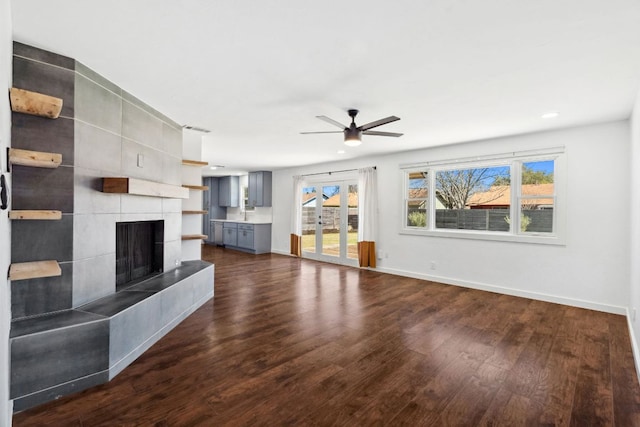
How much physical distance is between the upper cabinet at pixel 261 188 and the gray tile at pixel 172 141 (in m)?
4.63

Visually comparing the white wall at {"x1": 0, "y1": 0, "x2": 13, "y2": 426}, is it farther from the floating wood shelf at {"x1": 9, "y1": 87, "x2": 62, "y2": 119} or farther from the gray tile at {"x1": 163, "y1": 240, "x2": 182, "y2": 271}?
the gray tile at {"x1": 163, "y1": 240, "x2": 182, "y2": 271}

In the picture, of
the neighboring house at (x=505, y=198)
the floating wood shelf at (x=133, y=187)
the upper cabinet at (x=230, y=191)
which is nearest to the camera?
the floating wood shelf at (x=133, y=187)

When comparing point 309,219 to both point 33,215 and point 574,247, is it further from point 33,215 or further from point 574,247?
point 33,215

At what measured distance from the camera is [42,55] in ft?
7.48

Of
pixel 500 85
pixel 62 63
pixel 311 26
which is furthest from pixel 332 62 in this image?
pixel 62 63

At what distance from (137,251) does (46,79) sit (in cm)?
184

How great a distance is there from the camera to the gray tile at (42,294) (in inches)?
83.5

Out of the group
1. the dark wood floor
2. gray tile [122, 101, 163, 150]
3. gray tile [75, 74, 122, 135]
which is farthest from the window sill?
gray tile [75, 74, 122, 135]

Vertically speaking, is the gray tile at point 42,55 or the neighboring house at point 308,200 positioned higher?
the gray tile at point 42,55

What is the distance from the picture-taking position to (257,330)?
3.19m

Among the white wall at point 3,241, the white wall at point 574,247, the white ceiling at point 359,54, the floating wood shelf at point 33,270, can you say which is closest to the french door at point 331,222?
the white wall at point 574,247

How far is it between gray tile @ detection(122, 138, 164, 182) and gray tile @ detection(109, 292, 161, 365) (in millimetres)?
1264

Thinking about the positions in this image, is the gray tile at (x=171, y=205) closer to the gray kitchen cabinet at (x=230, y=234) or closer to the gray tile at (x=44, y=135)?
the gray tile at (x=44, y=135)

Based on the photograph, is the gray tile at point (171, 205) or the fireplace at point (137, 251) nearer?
the fireplace at point (137, 251)
